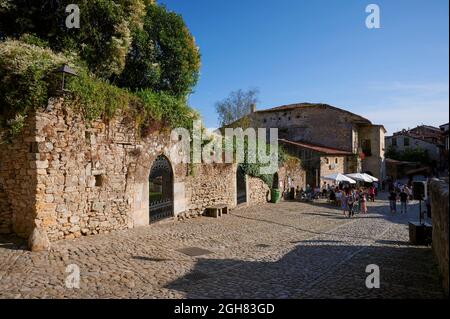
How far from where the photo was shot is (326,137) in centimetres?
3209

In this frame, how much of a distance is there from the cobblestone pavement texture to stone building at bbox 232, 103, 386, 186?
51.8 feet

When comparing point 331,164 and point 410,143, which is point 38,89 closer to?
point 331,164

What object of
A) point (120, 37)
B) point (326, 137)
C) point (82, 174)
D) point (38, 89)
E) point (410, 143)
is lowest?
point (82, 174)

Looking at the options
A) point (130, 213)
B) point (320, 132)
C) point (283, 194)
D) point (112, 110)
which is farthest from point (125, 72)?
point (320, 132)

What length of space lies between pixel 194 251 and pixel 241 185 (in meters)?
10.5

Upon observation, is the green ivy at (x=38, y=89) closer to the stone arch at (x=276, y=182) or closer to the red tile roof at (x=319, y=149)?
the stone arch at (x=276, y=182)

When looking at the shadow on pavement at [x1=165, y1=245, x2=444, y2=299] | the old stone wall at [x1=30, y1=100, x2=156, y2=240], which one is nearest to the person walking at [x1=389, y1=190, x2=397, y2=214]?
the shadow on pavement at [x1=165, y1=245, x2=444, y2=299]

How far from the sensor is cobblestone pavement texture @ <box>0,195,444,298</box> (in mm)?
5844

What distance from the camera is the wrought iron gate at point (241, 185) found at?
18.8 metres

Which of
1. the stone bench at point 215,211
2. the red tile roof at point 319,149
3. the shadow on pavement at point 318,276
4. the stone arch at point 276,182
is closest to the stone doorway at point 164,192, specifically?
the stone bench at point 215,211

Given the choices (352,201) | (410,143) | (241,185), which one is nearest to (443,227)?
(352,201)

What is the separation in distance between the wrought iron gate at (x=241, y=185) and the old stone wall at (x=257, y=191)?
28cm

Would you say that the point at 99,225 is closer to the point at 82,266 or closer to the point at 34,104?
the point at 82,266
